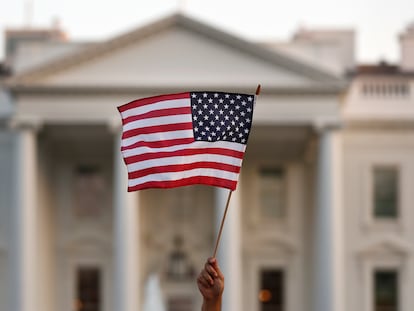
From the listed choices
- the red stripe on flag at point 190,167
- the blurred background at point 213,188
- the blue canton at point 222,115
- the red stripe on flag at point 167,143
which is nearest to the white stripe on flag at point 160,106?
the blue canton at point 222,115

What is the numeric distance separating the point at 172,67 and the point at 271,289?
28.8 ft

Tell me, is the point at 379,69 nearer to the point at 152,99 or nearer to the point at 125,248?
the point at 125,248

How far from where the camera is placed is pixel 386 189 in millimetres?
39938

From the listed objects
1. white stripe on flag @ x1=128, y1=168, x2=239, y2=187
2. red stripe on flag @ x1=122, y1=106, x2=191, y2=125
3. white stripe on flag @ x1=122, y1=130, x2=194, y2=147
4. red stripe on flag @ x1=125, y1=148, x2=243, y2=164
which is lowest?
white stripe on flag @ x1=128, y1=168, x2=239, y2=187

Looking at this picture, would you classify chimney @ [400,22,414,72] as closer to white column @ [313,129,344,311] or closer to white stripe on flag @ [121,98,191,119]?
white column @ [313,129,344,311]

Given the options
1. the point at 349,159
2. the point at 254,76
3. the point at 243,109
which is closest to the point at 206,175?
the point at 243,109

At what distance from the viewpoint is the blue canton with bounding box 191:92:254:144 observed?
533 inches

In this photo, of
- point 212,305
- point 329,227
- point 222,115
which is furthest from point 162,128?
point 329,227

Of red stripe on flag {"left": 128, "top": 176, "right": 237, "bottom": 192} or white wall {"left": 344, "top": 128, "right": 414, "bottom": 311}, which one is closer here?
red stripe on flag {"left": 128, "top": 176, "right": 237, "bottom": 192}

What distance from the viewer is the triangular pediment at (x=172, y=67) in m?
35.8

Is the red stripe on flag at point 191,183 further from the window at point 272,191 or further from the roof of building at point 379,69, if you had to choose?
the roof of building at point 379,69

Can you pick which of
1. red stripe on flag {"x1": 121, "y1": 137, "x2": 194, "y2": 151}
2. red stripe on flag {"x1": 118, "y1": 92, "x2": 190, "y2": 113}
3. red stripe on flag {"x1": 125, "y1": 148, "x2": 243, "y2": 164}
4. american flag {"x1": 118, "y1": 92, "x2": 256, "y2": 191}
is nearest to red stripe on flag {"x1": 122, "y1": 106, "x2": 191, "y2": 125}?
american flag {"x1": 118, "y1": 92, "x2": 256, "y2": 191}

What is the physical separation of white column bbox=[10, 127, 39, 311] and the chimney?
12.6 metres

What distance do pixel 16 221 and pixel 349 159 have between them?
10267mm
